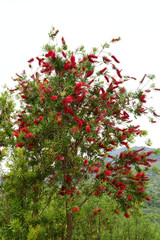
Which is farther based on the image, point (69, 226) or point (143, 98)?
point (69, 226)

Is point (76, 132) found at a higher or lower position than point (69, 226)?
higher

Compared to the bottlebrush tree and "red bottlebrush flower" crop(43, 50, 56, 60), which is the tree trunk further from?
"red bottlebrush flower" crop(43, 50, 56, 60)

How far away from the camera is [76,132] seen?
3.66m

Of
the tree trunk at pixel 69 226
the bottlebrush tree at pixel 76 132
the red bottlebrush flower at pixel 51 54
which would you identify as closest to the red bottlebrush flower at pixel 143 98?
the bottlebrush tree at pixel 76 132

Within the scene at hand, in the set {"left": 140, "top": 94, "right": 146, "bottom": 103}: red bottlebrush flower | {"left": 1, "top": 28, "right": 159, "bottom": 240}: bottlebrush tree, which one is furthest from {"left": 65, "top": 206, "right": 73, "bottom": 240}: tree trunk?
{"left": 140, "top": 94, "right": 146, "bottom": 103}: red bottlebrush flower

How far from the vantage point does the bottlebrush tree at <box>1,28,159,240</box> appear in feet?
12.0

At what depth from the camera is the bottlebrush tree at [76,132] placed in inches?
144

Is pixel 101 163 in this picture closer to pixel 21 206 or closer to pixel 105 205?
pixel 21 206

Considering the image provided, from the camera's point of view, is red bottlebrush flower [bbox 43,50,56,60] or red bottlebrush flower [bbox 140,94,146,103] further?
red bottlebrush flower [bbox 140,94,146,103]

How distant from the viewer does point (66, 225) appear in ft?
15.9

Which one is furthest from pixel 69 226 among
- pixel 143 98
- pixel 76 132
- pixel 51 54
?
pixel 51 54

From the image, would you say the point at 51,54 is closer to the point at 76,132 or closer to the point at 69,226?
the point at 76,132

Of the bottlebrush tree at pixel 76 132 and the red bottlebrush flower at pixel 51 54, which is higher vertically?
the red bottlebrush flower at pixel 51 54

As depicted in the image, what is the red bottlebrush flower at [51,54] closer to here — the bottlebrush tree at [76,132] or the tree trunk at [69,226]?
the bottlebrush tree at [76,132]
